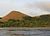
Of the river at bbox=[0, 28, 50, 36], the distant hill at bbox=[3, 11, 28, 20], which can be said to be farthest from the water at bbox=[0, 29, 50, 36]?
the distant hill at bbox=[3, 11, 28, 20]

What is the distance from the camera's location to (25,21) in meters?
0.96

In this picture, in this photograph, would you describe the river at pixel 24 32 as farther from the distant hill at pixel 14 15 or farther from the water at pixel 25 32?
the distant hill at pixel 14 15

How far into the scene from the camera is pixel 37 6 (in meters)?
1.04

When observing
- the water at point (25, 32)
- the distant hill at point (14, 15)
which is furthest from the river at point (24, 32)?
the distant hill at point (14, 15)

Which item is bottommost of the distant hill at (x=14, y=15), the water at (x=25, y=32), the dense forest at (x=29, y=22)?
the water at (x=25, y=32)

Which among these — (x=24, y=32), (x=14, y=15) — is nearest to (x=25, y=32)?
(x=24, y=32)

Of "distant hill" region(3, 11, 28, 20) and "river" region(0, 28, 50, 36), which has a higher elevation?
"distant hill" region(3, 11, 28, 20)

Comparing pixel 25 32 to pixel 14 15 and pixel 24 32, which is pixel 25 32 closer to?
pixel 24 32

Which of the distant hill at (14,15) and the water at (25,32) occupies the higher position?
the distant hill at (14,15)

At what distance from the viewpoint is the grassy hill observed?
3.12ft

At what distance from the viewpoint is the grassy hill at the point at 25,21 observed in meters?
0.95

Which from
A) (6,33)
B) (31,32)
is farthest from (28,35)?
(6,33)

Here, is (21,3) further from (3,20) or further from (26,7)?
(3,20)

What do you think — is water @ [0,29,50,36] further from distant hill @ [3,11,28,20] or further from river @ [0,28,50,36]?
distant hill @ [3,11,28,20]
